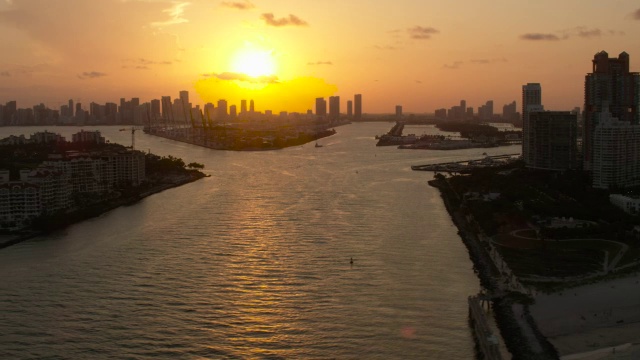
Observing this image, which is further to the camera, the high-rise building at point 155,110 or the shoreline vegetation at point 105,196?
the high-rise building at point 155,110

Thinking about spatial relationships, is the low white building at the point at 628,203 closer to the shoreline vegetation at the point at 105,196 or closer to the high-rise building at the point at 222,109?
the shoreline vegetation at the point at 105,196

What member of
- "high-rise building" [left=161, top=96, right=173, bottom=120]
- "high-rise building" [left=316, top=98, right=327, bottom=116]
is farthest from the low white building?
"high-rise building" [left=316, top=98, right=327, bottom=116]

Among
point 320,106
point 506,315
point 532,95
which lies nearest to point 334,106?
point 320,106

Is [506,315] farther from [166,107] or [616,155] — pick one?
[166,107]

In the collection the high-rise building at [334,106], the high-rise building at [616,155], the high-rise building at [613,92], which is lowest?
the high-rise building at [616,155]

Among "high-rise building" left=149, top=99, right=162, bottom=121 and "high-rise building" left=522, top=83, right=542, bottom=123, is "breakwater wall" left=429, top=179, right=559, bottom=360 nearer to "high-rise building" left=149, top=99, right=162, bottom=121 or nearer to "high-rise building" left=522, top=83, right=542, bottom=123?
"high-rise building" left=522, top=83, right=542, bottom=123

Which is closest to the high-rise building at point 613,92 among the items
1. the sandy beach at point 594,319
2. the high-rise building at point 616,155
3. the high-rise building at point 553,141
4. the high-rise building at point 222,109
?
the high-rise building at point 553,141
